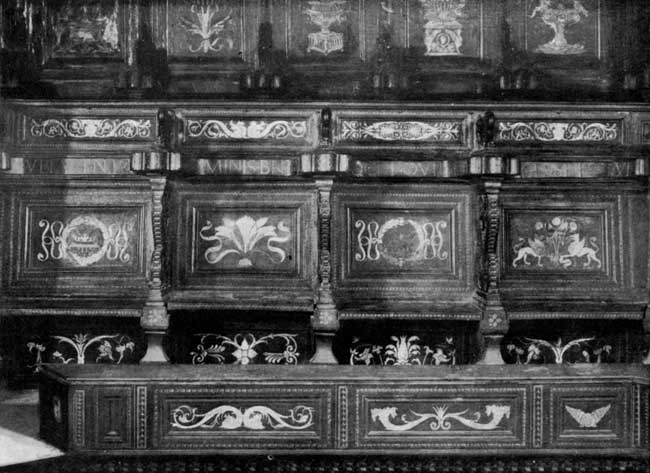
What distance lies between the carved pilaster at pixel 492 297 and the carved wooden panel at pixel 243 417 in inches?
41.3

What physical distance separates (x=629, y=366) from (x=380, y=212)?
1489 millimetres

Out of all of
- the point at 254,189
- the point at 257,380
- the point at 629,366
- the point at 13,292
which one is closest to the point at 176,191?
the point at 254,189

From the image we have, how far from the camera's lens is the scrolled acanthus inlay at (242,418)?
2725mm

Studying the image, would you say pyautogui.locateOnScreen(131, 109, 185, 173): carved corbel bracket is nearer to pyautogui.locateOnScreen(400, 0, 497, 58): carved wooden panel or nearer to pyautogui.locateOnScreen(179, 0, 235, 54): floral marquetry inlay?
pyautogui.locateOnScreen(179, 0, 235, 54): floral marquetry inlay

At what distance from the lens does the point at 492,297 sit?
3381 mm

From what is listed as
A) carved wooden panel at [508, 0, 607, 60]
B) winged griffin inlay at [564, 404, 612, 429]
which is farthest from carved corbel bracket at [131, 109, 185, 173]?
winged griffin inlay at [564, 404, 612, 429]

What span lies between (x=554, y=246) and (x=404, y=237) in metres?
0.85

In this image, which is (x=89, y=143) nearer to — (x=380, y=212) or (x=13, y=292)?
(x=13, y=292)

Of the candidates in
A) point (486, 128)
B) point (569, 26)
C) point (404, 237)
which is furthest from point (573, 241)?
point (569, 26)

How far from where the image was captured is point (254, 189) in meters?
3.61

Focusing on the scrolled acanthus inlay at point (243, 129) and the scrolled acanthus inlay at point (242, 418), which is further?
the scrolled acanthus inlay at point (243, 129)

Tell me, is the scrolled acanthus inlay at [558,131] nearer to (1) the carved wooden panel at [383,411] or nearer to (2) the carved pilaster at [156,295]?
(1) the carved wooden panel at [383,411]

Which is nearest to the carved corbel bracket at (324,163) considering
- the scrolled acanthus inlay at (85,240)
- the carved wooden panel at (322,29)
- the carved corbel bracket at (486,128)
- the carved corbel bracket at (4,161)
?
the carved wooden panel at (322,29)

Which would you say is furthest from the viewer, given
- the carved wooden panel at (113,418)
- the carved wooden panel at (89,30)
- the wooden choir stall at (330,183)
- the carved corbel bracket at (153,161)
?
the carved wooden panel at (89,30)
